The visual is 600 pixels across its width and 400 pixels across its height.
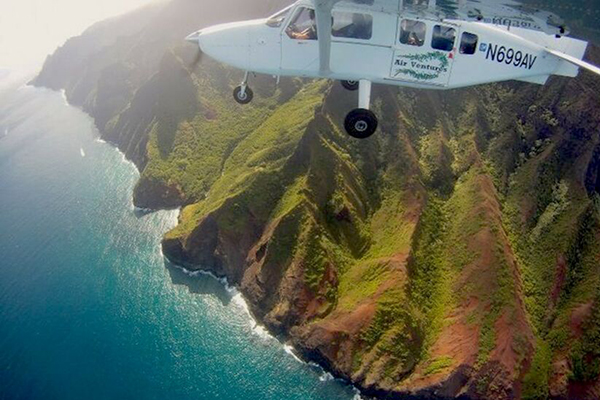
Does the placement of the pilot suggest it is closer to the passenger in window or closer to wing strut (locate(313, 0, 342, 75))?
wing strut (locate(313, 0, 342, 75))

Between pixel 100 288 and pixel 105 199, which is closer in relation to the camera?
pixel 100 288

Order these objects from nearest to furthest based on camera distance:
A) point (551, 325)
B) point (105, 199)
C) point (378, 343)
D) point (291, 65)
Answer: point (291, 65) < point (378, 343) < point (551, 325) < point (105, 199)

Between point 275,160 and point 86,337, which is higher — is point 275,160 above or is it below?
above

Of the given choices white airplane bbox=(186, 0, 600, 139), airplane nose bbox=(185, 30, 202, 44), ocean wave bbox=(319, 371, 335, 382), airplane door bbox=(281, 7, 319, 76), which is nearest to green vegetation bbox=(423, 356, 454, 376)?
ocean wave bbox=(319, 371, 335, 382)

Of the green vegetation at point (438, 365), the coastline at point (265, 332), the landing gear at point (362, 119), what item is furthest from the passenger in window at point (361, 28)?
the green vegetation at point (438, 365)

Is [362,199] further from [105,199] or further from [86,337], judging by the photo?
[105,199]

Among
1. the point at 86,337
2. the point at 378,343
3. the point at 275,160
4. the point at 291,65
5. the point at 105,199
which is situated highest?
the point at 291,65

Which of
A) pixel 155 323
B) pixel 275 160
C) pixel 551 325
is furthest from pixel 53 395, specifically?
pixel 551 325

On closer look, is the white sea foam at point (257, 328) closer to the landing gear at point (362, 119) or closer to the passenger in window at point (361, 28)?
the landing gear at point (362, 119)

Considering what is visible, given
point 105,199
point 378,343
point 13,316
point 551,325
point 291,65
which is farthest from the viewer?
point 105,199
